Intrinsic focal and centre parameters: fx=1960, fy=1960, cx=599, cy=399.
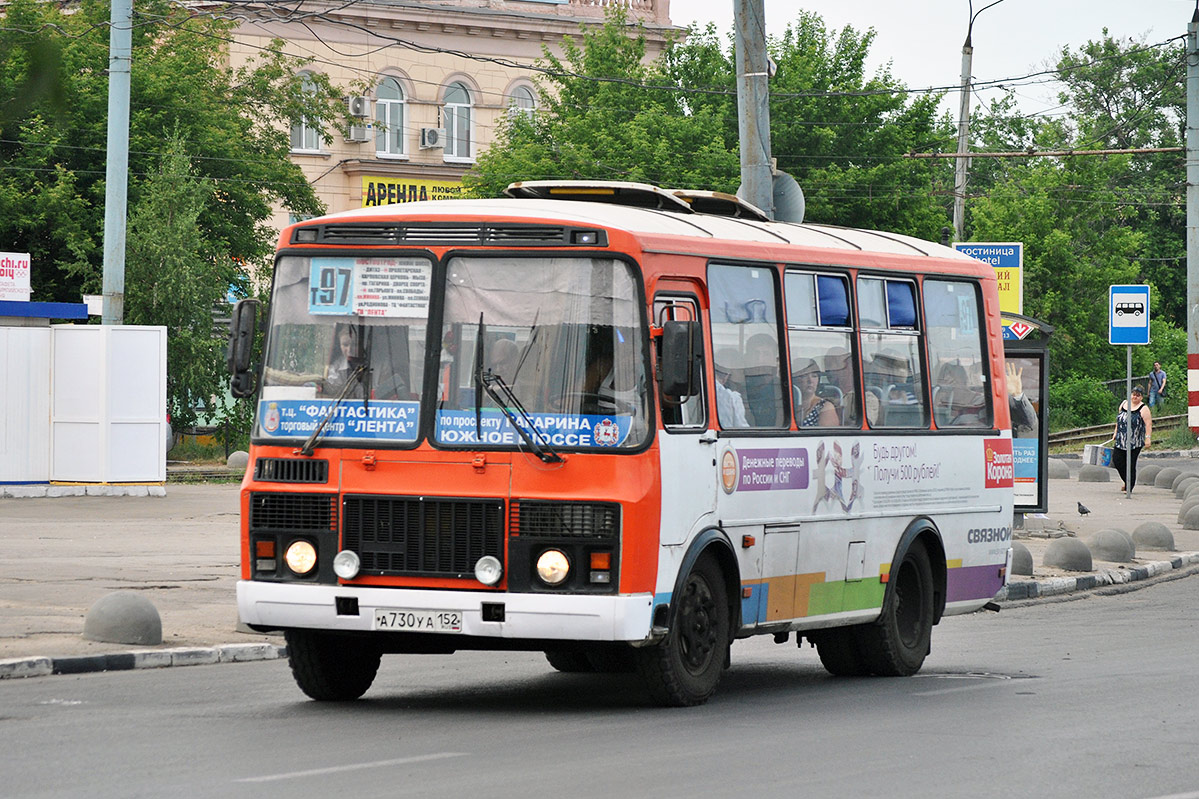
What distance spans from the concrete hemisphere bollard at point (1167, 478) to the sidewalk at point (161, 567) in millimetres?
1924

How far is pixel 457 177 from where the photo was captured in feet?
200

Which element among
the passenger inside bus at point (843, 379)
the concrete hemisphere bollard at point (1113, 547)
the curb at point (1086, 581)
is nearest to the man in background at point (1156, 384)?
the curb at point (1086, 581)

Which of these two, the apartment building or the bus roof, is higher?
the apartment building

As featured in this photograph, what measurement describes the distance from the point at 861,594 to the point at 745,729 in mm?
2927

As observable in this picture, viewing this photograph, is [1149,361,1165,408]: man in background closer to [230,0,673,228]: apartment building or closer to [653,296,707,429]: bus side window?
[230,0,673,228]: apartment building

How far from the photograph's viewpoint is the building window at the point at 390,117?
5919cm

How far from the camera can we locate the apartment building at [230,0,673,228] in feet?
188

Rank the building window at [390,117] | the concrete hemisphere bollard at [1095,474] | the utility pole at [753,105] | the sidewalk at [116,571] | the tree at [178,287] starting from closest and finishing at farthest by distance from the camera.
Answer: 1. the sidewalk at [116,571]
2. the utility pole at [753,105]
3. the tree at [178,287]
4. the concrete hemisphere bollard at [1095,474]
5. the building window at [390,117]

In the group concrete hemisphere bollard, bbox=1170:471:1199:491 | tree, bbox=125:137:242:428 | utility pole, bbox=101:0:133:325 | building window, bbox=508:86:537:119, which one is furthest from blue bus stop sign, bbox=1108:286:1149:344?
building window, bbox=508:86:537:119

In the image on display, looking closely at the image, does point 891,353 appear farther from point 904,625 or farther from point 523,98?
point 523,98

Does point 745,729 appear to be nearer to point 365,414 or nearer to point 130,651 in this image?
point 365,414

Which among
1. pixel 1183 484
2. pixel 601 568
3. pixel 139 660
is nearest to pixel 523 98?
pixel 1183 484

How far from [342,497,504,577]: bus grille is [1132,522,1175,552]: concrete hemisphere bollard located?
638 inches

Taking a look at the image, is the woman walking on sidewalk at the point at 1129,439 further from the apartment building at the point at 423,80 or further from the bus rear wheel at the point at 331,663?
the apartment building at the point at 423,80
